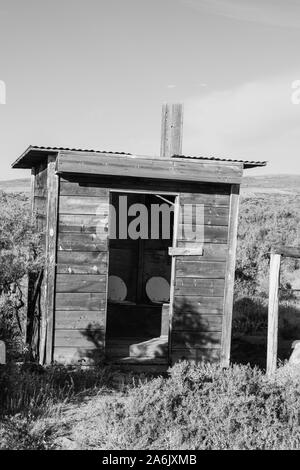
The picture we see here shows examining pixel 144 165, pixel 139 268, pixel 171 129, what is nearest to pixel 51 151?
pixel 144 165

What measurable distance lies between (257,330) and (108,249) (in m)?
5.33

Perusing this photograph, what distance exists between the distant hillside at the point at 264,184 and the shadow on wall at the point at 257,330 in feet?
131

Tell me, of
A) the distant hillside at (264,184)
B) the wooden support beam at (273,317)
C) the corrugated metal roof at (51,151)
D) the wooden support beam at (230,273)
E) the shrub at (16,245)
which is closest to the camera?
the shrub at (16,245)

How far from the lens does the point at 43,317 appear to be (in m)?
8.84

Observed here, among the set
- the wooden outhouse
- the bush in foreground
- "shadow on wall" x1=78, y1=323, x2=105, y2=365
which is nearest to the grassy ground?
the bush in foreground

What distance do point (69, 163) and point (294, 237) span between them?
16535 millimetres

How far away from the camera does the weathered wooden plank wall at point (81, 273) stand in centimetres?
872

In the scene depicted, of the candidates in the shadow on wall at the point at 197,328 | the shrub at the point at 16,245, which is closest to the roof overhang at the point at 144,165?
the shrub at the point at 16,245

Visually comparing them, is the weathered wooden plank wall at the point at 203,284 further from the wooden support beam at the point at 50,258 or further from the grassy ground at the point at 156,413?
the wooden support beam at the point at 50,258

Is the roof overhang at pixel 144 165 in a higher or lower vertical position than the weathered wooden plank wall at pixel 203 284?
higher

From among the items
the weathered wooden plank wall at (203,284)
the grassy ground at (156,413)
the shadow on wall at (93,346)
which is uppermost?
the weathered wooden plank wall at (203,284)

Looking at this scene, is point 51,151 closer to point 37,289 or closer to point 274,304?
point 37,289

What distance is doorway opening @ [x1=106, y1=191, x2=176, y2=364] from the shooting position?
1160 cm

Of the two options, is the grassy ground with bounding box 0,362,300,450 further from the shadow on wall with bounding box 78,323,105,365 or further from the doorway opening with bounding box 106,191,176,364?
the doorway opening with bounding box 106,191,176,364
